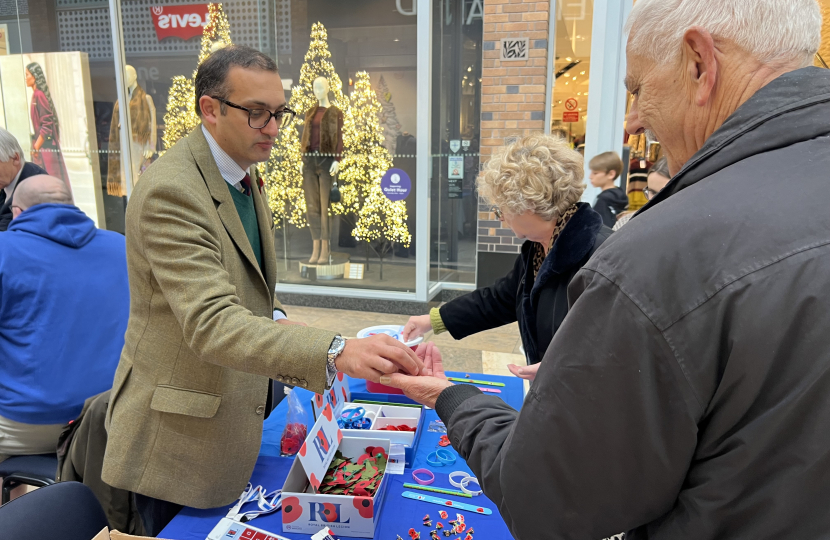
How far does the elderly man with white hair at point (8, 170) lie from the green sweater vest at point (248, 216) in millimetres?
2774

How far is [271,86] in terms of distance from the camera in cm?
170

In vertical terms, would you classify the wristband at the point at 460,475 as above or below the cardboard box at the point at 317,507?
below

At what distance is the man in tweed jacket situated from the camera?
4.34ft

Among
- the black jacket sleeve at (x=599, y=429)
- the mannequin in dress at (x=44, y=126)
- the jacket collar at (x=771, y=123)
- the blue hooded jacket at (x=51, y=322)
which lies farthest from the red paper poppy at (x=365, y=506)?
the mannequin in dress at (x=44, y=126)

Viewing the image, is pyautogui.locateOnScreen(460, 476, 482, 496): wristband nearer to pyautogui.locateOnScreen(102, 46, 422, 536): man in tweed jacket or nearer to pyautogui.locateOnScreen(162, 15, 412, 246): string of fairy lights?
pyautogui.locateOnScreen(102, 46, 422, 536): man in tweed jacket

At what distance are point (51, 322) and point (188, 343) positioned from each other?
123cm

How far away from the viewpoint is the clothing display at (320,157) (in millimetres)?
6188

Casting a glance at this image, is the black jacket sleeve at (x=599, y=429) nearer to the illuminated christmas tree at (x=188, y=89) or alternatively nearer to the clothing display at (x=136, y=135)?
the illuminated christmas tree at (x=188, y=89)

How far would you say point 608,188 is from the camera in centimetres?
471

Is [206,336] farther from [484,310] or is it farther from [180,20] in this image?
[180,20]

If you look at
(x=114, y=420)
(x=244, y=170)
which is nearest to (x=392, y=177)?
(x=244, y=170)

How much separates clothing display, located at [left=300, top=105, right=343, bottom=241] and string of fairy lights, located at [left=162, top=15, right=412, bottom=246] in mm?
66

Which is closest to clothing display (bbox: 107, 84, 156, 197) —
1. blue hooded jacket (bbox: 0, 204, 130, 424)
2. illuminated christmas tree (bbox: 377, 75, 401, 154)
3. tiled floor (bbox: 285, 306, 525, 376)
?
tiled floor (bbox: 285, 306, 525, 376)

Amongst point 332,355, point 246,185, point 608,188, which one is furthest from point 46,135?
point 332,355
